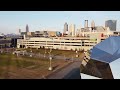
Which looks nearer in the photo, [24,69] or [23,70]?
[23,70]

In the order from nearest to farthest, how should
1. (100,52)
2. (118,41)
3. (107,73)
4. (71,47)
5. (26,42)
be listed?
(107,73)
(100,52)
(118,41)
(71,47)
(26,42)

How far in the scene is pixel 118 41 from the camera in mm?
11180
